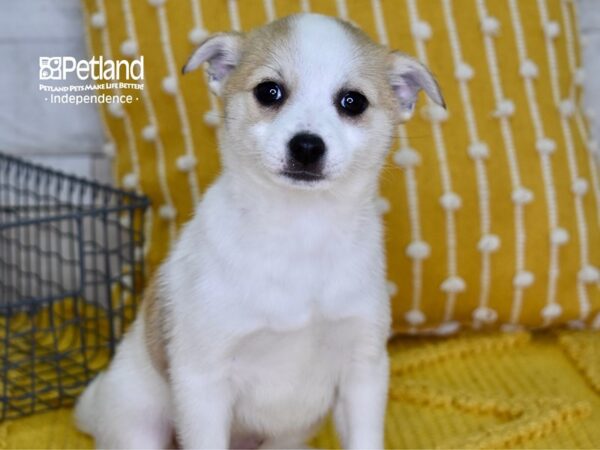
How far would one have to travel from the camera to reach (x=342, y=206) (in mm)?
1237

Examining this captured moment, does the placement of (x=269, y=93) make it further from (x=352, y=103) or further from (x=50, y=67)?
(x=50, y=67)

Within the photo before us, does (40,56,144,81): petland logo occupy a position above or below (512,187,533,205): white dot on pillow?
above

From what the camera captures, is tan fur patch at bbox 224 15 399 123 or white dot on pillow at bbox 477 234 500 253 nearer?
tan fur patch at bbox 224 15 399 123

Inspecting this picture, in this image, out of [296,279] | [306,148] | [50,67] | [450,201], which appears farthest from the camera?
[50,67]

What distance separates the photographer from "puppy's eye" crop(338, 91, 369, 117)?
1177 millimetres

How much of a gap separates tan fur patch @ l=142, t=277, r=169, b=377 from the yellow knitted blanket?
25 centimetres

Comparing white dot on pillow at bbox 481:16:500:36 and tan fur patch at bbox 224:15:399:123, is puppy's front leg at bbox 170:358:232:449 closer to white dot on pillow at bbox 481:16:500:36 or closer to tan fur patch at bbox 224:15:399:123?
tan fur patch at bbox 224:15:399:123

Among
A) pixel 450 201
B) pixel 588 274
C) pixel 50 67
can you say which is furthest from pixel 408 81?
pixel 50 67

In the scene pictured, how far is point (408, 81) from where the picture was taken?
4.30 ft

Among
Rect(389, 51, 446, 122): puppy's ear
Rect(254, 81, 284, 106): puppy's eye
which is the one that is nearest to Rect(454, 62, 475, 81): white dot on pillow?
Rect(389, 51, 446, 122): puppy's ear

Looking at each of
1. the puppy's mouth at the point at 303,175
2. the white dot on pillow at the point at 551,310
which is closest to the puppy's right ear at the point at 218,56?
the puppy's mouth at the point at 303,175

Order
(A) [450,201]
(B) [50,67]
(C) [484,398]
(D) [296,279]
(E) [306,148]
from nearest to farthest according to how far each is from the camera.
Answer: (E) [306,148] < (D) [296,279] < (C) [484,398] < (A) [450,201] < (B) [50,67]

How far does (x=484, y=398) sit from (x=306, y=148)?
67 centimetres

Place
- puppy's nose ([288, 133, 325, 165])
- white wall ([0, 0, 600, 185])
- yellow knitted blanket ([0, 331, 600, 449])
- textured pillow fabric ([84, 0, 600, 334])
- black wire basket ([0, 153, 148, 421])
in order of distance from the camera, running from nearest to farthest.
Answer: puppy's nose ([288, 133, 325, 165])
yellow knitted blanket ([0, 331, 600, 449])
black wire basket ([0, 153, 148, 421])
textured pillow fabric ([84, 0, 600, 334])
white wall ([0, 0, 600, 185])
